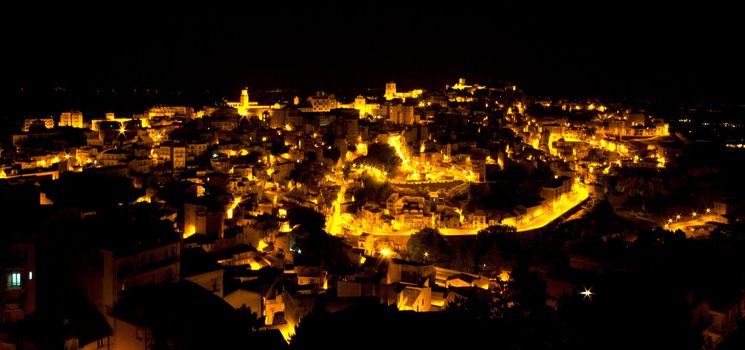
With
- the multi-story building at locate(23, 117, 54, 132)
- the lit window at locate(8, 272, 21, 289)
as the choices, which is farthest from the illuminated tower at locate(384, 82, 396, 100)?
the lit window at locate(8, 272, 21, 289)

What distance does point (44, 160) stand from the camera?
18906 millimetres

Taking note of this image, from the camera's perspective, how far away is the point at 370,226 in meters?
16.5

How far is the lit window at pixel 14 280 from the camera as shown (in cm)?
623

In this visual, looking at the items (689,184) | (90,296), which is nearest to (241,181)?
(90,296)

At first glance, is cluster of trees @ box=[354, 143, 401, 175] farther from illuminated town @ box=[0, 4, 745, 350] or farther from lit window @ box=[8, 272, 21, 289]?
lit window @ box=[8, 272, 21, 289]

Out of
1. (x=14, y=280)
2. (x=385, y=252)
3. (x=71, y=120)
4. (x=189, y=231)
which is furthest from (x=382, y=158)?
(x=14, y=280)

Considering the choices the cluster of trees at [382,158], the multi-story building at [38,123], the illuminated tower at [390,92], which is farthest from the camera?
the illuminated tower at [390,92]

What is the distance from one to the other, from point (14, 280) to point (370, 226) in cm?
1088

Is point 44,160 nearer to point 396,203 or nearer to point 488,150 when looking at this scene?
point 396,203

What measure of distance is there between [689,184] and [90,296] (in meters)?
21.0

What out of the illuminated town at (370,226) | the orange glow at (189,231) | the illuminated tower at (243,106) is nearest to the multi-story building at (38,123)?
the illuminated town at (370,226)

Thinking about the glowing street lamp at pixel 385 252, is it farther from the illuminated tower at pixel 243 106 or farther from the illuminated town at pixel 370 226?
the illuminated tower at pixel 243 106

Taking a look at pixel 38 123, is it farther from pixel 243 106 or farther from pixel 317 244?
pixel 317 244

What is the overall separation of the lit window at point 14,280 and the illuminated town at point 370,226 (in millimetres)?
21
